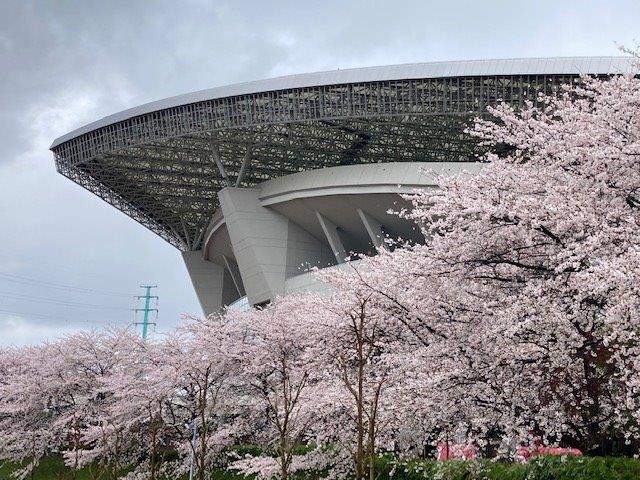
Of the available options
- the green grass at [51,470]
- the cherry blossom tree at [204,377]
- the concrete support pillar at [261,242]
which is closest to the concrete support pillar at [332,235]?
the concrete support pillar at [261,242]

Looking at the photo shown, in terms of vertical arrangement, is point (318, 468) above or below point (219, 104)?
below

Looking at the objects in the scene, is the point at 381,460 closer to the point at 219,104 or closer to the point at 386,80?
the point at 386,80

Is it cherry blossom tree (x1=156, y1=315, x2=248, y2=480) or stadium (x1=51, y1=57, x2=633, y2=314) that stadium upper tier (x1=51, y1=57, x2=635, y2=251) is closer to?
stadium (x1=51, y1=57, x2=633, y2=314)

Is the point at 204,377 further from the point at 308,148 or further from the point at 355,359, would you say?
the point at 308,148

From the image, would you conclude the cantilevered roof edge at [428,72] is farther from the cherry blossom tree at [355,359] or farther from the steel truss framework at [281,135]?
the cherry blossom tree at [355,359]

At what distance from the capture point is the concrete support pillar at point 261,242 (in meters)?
61.2

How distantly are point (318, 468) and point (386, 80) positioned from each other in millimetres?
32104

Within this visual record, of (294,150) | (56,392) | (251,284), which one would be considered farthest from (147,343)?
(294,150)

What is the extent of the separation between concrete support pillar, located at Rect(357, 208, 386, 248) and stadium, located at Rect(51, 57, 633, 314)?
3.4 inches

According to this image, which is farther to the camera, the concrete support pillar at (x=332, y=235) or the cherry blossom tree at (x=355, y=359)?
the concrete support pillar at (x=332, y=235)

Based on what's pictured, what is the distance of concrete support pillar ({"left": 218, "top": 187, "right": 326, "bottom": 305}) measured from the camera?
61219 millimetres

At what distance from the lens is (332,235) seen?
59.6 metres

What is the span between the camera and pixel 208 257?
89.6 metres

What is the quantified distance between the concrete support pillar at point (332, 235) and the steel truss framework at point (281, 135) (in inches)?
230
